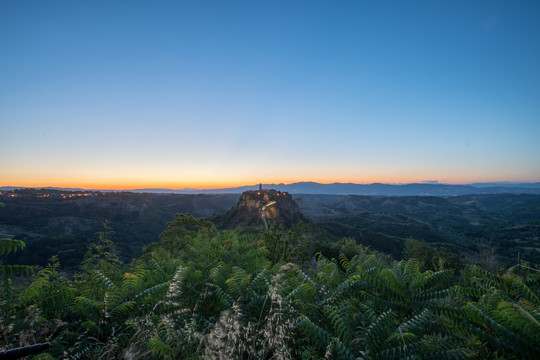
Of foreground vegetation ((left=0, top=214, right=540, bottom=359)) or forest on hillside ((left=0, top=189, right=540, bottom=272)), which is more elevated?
foreground vegetation ((left=0, top=214, right=540, bottom=359))

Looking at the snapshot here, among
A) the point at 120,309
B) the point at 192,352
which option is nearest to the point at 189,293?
the point at 120,309

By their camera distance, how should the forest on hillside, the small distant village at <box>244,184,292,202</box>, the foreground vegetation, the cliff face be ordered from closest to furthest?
the foreground vegetation, the forest on hillside, the cliff face, the small distant village at <box>244,184,292,202</box>

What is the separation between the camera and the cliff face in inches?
2244

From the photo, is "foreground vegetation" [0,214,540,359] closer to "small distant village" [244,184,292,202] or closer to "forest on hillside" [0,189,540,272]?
"forest on hillside" [0,189,540,272]

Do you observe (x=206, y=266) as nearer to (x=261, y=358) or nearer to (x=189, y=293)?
(x=189, y=293)

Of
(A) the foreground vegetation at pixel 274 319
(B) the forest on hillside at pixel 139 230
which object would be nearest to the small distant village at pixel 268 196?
(B) the forest on hillside at pixel 139 230

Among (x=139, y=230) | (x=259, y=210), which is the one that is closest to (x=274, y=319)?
(x=259, y=210)

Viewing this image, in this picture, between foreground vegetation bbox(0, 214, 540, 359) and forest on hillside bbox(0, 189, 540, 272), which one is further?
forest on hillside bbox(0, 189, 540, 272)

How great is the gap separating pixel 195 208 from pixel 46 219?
2166 inches

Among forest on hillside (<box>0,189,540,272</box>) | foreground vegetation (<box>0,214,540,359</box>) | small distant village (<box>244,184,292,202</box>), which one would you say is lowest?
forest on hillside (<box>0,189,540,272</box>)

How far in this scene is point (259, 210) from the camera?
55.9 meters

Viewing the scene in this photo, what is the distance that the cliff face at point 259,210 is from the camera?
57.0 meters

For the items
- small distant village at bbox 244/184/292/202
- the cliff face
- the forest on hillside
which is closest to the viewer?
the forest on hillside

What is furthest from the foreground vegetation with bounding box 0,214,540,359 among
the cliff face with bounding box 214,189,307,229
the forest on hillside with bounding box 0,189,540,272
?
the cliff face with bounding box 214,189,307,229
